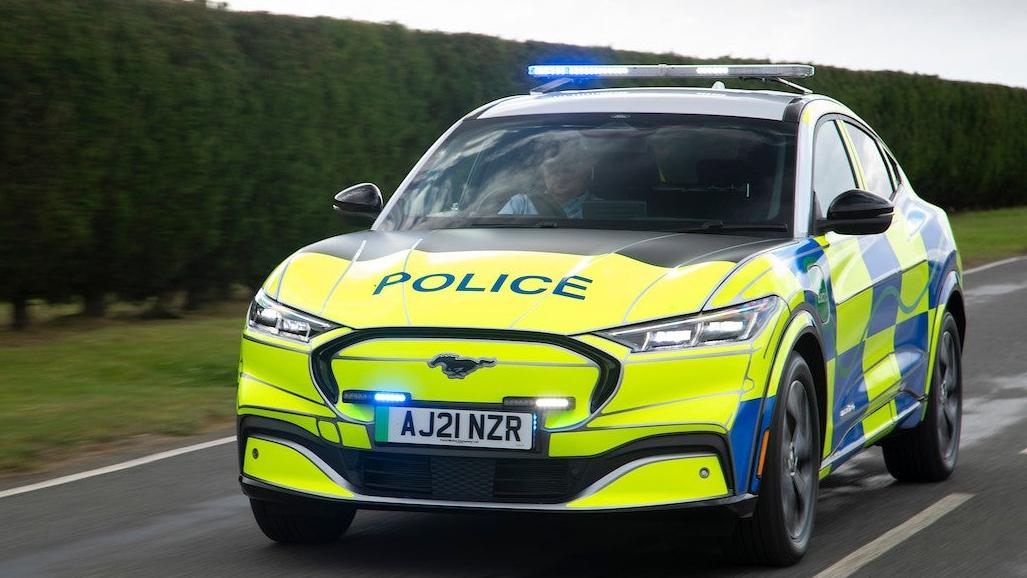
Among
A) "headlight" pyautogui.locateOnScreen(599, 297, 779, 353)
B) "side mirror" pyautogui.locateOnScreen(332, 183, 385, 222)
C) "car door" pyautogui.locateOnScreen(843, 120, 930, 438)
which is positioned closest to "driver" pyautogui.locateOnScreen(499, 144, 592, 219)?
"side mirror" pyautogui.locateOnScreen(332, 183, 385, 222)

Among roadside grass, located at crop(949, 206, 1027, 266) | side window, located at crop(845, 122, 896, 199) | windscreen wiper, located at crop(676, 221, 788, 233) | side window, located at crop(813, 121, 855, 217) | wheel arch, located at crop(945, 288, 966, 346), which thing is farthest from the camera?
roadside grass, located at crop(949, 206, 1027, 266)

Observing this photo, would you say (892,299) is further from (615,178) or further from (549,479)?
(549,479)

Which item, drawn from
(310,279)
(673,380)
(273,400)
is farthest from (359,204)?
(673,380)

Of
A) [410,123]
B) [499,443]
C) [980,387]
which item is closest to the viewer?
[499,443]

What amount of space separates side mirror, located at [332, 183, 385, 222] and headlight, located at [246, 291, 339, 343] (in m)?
1.20

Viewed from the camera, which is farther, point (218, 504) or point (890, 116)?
point (890, 116)

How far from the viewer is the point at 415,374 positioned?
19.0 ft

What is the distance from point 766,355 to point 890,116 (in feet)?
110

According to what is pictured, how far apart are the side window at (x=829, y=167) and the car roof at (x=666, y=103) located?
6.6 inches

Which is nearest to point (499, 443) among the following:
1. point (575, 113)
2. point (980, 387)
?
point (575, 113)

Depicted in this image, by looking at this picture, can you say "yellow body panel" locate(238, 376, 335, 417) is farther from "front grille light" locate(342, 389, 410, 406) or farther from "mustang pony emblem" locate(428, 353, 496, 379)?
"mustang pony emblem" locate(428, 353, 496, 379)

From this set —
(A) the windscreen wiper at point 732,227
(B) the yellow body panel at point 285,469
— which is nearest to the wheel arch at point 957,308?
(A) the windscreen wiper at point 732,227

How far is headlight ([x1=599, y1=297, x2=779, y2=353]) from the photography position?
5758 mm

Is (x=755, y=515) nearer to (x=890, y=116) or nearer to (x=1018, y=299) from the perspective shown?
(x=1018, y=299)
